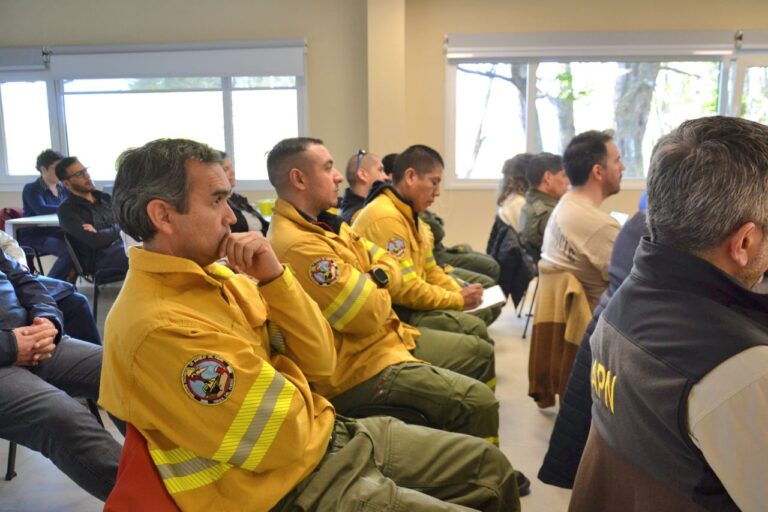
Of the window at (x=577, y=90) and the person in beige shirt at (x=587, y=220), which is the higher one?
the window at (x=577, y=90)

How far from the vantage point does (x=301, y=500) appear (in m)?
1.17

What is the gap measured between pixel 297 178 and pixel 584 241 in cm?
118

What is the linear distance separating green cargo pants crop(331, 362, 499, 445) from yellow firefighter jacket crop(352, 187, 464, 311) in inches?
26.3

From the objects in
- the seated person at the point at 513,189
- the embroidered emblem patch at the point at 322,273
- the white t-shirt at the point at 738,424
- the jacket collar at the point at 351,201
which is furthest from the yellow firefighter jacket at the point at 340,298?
the seated person at the point at 513,189

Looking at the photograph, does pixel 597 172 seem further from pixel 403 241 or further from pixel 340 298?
pixel 340 298

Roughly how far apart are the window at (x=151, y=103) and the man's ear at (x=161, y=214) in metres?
5.26

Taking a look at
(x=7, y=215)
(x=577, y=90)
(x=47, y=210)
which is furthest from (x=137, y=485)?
Result: (x=577, y=90)

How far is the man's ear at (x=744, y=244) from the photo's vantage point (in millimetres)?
898

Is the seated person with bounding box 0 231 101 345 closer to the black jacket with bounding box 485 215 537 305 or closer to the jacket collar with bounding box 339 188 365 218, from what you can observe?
the jacket collar with bounding box 339 188 365 218

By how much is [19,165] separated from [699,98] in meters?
7.45

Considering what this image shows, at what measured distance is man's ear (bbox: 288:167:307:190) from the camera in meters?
2.12

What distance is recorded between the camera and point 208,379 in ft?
3.51

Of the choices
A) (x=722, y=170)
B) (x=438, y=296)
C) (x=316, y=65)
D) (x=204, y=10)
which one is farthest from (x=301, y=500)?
(x=204, y=10)

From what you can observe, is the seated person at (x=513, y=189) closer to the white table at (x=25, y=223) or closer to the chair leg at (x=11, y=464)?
the chair leg at (x=11, y=464)
